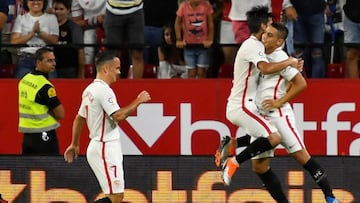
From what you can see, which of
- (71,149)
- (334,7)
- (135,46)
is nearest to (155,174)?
(71,149)

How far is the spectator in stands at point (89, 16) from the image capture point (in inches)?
715

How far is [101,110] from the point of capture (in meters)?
14.4

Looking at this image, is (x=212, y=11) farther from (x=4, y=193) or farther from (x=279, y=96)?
(x=4, y=193)

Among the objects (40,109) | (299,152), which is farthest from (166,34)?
(299,152)

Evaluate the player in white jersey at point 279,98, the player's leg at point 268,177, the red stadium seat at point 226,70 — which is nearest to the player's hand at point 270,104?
the player in white jersey at point 279,98

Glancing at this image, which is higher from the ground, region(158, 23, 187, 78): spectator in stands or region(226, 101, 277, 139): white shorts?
region(158, 23, 187, 78): spectator in stands

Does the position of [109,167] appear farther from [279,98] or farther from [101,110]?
[279,98]

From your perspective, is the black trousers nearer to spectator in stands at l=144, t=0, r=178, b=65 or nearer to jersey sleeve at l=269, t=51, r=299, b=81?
spectator in stands at l=144, t=0, r=178, b=65

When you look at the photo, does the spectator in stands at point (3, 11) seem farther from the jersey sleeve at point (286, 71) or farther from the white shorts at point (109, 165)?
the jersey sleeve at point (286, 71)

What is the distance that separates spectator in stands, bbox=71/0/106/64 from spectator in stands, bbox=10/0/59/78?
0.31 meters

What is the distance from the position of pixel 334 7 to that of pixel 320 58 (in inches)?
33.6

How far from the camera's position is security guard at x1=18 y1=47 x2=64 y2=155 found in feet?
53.9

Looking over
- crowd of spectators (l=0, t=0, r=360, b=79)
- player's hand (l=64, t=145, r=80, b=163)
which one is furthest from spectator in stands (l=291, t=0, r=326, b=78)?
player's hand (l=64, t=145, r=80, b=163)

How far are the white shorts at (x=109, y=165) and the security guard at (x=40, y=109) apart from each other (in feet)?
7.20
